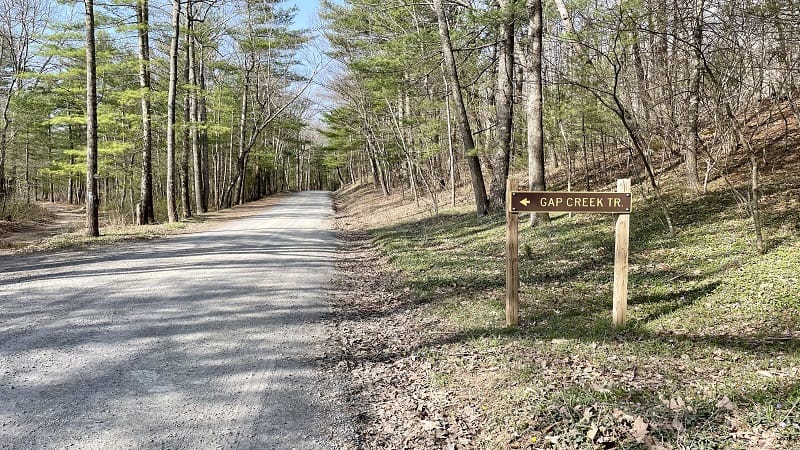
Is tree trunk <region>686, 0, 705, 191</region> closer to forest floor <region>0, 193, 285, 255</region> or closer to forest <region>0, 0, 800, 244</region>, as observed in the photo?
forest <region>0, 0, 800, 244</region>

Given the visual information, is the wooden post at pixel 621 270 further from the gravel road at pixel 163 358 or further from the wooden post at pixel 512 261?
the gravel road at pixel 163 358

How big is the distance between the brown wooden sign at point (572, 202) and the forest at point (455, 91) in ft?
6.69

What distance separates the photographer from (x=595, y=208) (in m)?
5.11

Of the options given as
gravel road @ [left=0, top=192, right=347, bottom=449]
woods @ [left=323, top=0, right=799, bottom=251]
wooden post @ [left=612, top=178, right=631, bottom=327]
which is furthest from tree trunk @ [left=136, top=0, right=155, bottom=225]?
wooden post @ [left=612, top=178, right=631, bottom=327]

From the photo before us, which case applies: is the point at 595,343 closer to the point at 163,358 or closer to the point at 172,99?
the point at 163,358

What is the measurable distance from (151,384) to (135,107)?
23.2 metres

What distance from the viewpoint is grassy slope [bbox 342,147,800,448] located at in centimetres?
330

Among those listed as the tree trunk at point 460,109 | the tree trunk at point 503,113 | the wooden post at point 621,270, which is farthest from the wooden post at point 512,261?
the tree trunk at point 460,109

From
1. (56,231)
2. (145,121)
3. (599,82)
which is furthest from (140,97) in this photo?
(599,82)

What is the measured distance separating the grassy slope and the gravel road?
1.36m

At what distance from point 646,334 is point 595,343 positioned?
538 millimetres

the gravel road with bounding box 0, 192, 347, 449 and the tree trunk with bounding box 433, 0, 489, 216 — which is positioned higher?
the tree trunk with bounding box 433, 0, 489, 216

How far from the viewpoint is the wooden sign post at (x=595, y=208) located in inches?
→ 202

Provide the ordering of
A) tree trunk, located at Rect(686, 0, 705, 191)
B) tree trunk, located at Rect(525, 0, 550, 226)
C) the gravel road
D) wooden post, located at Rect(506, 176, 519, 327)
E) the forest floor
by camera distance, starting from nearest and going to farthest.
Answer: the gravel road < wooden post, located at Rect(506, 176, 519, 327) < tree trunk, located at Rect(686, 0, 705, 191) < tree trunk, located at Rect(525, 0, 550, 226) < the forest floor
